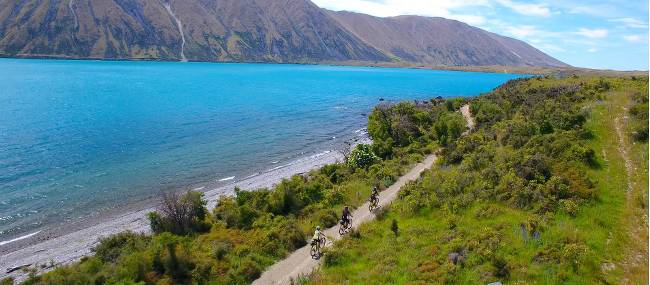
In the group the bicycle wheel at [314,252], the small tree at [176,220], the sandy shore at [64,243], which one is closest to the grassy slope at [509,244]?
the bicycle wheel at [314,252]

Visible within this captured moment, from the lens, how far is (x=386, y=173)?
1708 inches

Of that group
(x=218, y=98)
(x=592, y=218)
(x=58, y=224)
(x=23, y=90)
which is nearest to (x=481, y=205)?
(x=592, y=218)

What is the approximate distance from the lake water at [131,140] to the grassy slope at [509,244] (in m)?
30.5

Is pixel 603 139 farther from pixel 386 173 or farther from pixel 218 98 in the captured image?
pixel 218 98

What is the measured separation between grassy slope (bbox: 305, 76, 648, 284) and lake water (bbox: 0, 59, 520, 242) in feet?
100

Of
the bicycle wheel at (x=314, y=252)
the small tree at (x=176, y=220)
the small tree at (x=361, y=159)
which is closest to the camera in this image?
the bicycle wheel at (x=314, y=252)

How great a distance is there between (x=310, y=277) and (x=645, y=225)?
1989cm

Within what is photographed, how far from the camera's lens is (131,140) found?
227ft

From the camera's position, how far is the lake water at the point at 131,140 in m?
44.6

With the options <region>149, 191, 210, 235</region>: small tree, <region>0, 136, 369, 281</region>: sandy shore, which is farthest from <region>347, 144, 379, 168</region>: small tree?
<region>149, 191, 210, 235</region>: small tree

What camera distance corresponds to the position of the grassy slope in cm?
2031

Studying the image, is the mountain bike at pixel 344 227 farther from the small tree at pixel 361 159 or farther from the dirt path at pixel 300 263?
the small tree at pixel 361 159

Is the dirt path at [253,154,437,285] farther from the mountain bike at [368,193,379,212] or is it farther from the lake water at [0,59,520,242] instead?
the lake water at [0,59,520,242]

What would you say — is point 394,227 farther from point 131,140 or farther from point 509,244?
point 131,140
